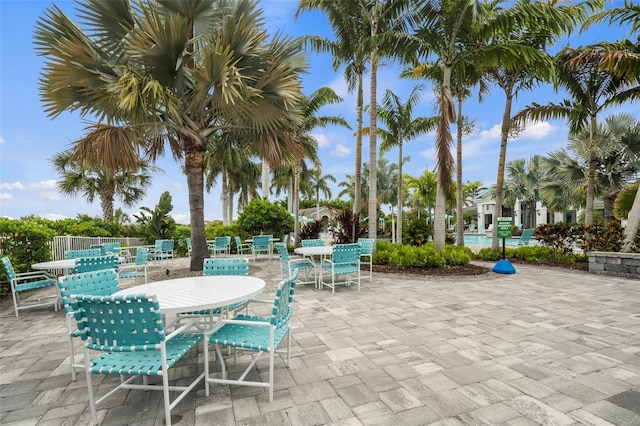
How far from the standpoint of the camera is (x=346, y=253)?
19.9 feet

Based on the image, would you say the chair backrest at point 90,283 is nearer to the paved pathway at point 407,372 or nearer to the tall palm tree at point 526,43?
the paved pathway at point 407,372

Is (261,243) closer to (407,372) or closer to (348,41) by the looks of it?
(348,41)

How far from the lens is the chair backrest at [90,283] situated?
2550 mm

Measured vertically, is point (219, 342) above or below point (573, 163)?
below

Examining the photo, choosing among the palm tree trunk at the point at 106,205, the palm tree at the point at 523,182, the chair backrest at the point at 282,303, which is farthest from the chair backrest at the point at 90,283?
the palm tree at the point at 523,182

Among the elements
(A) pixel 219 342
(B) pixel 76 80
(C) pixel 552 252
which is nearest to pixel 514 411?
(A) pixel 219 342

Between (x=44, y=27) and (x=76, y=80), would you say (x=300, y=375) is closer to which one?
(x=76, y=80)

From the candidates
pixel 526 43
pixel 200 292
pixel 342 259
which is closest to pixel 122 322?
pixel 200 292

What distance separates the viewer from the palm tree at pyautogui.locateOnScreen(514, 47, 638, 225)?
29.8ft

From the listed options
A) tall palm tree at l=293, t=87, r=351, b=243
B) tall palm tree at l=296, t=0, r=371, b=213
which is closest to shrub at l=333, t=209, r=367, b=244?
tall palm tree at l=296, t=0, r=371, b=213

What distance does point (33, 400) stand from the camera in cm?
236

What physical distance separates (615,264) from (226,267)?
969cm

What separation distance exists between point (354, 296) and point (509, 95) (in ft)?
29.5

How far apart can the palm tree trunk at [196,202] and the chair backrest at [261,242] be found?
11.8ft
